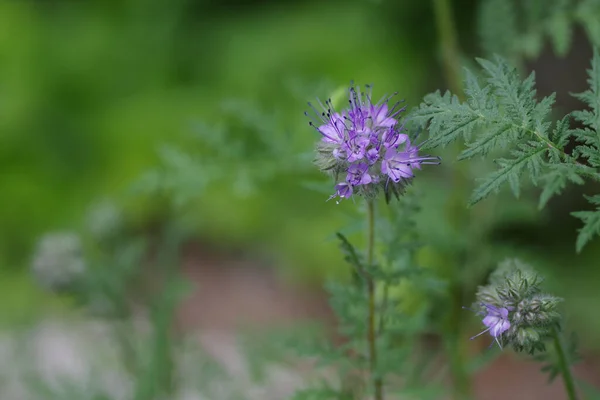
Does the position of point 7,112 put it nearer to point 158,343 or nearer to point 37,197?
point 37,197

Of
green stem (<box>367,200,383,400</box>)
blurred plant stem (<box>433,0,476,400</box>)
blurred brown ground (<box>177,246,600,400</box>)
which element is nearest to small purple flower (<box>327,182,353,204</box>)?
green stem (<box>367,200,383,400</box>)

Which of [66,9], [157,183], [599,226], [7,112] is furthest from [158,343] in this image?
[66,9]

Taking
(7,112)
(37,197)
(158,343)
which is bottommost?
(158,343)

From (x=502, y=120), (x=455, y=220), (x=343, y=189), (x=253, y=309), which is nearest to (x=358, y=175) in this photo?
(x=343, y=189)

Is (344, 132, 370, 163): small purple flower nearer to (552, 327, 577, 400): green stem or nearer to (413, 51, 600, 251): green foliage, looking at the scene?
(413, 51, 600, 251): green foliage

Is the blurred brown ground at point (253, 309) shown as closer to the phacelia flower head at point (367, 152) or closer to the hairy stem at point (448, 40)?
the hairy stem at point (448, 40)

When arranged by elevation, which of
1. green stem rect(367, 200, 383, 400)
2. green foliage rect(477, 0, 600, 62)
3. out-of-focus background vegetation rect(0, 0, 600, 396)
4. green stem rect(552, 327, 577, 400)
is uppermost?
out-of-focus background vegetation rect(0, 0, 600, 396)
